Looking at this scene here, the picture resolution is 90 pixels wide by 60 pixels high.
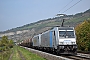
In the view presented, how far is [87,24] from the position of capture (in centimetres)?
5178

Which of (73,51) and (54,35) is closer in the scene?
(73,51)

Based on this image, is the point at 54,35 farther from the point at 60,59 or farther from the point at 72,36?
the point at 60,59

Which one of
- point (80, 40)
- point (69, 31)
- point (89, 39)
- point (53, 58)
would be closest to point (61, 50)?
point (69, 31)

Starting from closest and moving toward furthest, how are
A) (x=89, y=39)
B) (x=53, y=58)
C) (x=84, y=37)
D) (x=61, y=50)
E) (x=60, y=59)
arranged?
1. (x=60, y=59)
2. (x=53, y=58)
3. (x=61, y=50)
4. (x=89, y=39)
5. (x=84, y=37)

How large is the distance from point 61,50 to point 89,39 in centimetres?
2246

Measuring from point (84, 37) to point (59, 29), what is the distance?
23739 mm

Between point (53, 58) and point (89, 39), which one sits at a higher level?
point (89, 39)

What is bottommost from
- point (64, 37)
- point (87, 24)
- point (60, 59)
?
point (60, 59)

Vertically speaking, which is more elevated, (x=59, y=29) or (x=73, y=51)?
(x=59, y=29)

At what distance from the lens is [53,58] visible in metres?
21.7

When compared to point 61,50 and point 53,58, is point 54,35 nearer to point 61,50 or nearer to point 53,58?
point 61,50

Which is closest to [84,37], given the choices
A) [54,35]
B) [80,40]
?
[80,40]

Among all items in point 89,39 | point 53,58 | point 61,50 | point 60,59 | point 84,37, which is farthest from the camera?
point 84,37

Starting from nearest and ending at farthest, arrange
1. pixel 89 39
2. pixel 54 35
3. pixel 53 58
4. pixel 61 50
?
1. pixel 53 58
2. pixel 61 50
3. pixel 54 35
4. pixel 89 39
